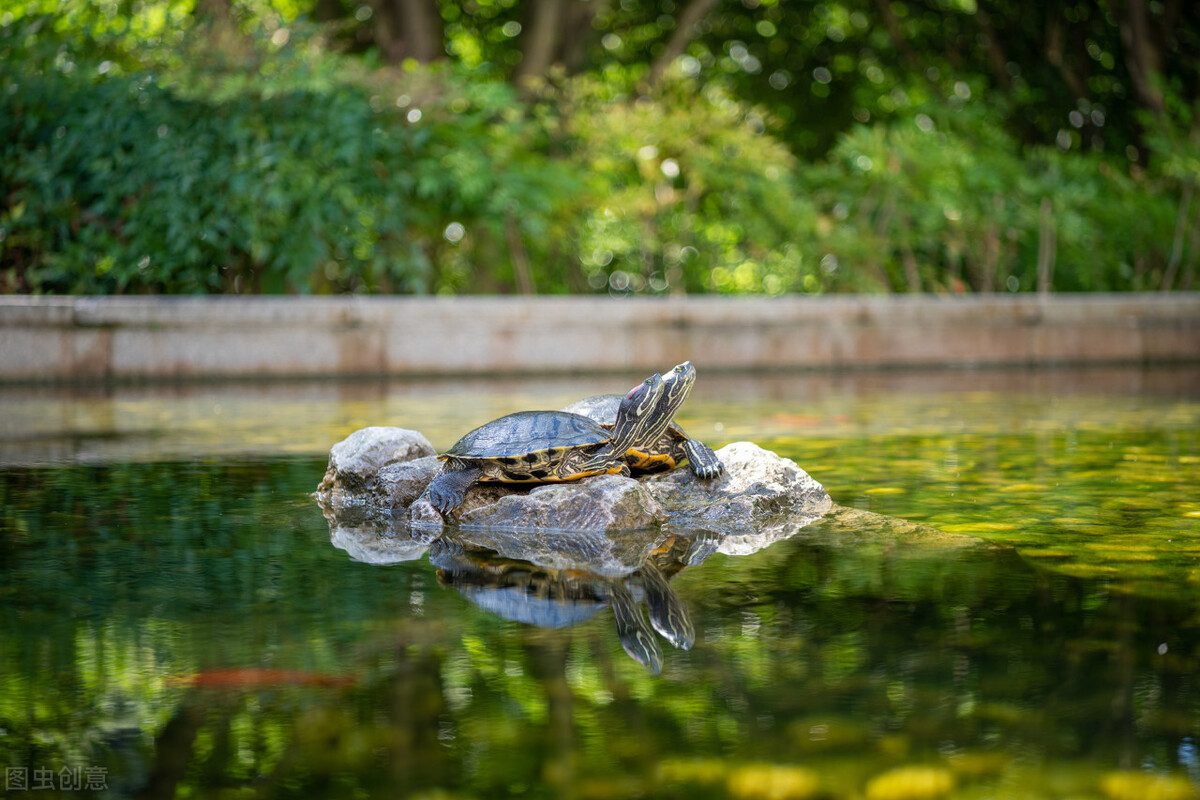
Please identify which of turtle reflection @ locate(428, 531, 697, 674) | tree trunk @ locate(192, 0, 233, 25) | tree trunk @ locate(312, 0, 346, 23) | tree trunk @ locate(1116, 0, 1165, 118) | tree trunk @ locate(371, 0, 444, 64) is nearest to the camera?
turtle reflection @ locate(428, 531, 697, 674)

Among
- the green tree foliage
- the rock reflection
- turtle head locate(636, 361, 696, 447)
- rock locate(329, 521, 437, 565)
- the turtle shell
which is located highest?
the green tree foliage

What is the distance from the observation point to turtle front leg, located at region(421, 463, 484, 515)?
4.16 metres

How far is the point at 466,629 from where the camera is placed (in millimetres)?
2674

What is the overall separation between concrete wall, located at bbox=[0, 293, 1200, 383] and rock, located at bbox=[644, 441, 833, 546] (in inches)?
254

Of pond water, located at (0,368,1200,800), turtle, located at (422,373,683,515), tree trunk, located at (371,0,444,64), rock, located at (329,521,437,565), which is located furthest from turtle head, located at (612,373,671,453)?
tree trunk, located at (371,0,444,64)

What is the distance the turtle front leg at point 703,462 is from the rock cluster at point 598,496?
4 cm

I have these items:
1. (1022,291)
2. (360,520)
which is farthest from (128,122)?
(1022,291)

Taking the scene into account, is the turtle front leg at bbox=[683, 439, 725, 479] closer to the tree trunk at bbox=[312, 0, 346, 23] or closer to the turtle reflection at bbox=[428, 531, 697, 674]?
the turtle reflection at bbox=[428, 531, 697, 674]

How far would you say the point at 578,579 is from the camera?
3213 mm

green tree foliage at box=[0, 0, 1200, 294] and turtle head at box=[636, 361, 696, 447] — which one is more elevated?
green tree foliage at box=[0, 0, 1200, 294]

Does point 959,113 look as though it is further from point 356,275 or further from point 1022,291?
point 356,275

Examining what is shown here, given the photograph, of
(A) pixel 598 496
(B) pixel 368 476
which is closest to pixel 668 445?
(A) pixel 598 496

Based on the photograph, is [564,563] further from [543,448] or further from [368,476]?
[368,476]

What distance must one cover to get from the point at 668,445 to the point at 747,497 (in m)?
0.53
